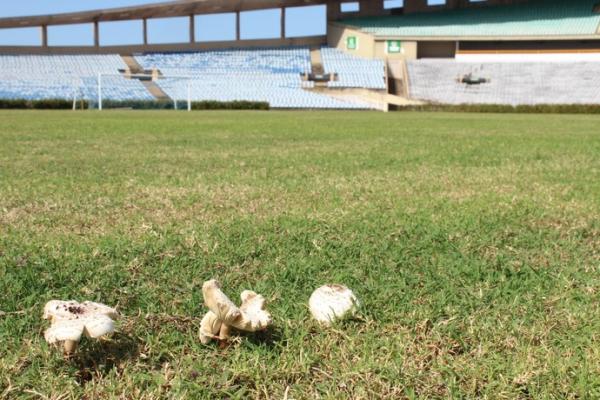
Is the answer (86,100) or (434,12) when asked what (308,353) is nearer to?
(86,100)

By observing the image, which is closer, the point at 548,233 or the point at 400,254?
the point at 400,254

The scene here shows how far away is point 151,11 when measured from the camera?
4809 centimetres

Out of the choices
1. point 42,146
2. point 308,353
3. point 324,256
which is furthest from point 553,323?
point 42,146

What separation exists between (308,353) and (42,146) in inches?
277

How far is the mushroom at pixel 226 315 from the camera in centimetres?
139

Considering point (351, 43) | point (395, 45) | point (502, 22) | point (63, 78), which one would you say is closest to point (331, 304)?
point (63, 78)

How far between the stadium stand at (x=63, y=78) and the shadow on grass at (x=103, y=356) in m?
37.1

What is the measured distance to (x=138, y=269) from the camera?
2133 mm

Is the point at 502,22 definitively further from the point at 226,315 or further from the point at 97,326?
the point at 97,326

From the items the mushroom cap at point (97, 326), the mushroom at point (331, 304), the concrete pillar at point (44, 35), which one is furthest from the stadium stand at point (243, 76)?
the mushroom cap at point (97, 326)

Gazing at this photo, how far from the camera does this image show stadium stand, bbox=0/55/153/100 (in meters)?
38.1

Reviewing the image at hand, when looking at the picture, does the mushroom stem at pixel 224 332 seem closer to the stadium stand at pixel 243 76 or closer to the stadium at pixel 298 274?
the stadium at pixel 298 274

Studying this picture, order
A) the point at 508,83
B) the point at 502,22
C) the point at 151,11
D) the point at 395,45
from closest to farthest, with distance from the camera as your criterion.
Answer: the point at 508,83
the point at 502,22
the point at 395,45
the point at 151,11

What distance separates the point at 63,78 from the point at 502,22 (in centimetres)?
3271
